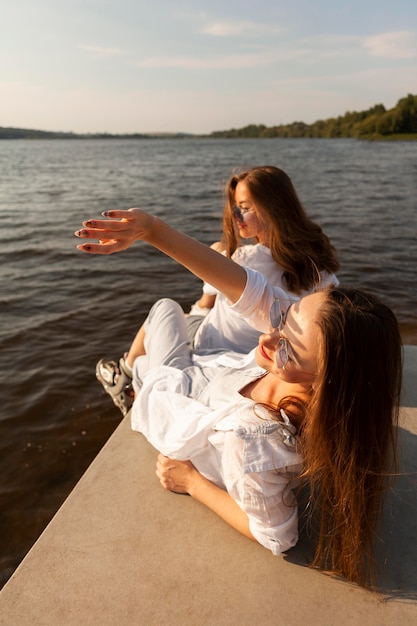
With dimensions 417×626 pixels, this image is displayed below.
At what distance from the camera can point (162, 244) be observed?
2.24 m

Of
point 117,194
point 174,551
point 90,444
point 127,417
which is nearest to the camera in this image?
point 174,551

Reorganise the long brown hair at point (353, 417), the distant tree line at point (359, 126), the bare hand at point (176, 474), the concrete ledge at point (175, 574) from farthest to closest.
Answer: the distant tree line at point (359, 126), the bare hand at point (176, 474), the concrete ledge at point (175, 574), the long brown hair at point (353, 417)

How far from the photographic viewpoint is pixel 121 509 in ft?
8.00

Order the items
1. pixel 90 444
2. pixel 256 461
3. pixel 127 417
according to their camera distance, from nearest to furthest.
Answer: pixel 256 461, pixel 127 417, pixel 90 444

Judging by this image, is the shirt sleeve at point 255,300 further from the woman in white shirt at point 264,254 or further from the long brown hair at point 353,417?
the woman in white shirt at point 264,254

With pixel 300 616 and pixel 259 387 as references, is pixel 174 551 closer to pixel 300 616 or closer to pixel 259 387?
pixel 300 616

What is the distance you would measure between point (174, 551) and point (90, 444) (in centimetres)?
220

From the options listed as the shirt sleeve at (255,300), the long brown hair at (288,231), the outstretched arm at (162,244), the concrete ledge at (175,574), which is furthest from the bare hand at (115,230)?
the long brown hair at (288,231)

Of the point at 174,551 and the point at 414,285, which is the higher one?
the point at 174,551

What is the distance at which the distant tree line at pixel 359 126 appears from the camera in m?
90.1

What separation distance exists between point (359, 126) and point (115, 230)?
10826 centimetres

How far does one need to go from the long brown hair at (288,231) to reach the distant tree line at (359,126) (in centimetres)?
9730

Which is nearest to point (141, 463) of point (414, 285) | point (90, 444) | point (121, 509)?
point (121, 509)

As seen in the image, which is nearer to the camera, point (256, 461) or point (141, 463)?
point (256, 461)
